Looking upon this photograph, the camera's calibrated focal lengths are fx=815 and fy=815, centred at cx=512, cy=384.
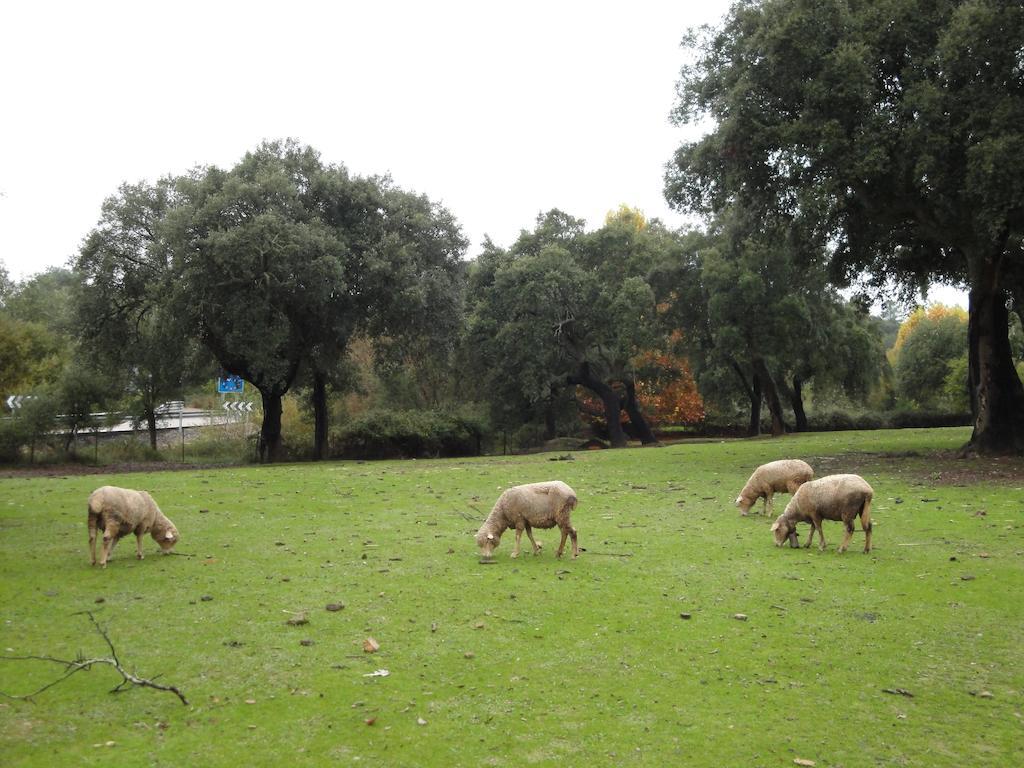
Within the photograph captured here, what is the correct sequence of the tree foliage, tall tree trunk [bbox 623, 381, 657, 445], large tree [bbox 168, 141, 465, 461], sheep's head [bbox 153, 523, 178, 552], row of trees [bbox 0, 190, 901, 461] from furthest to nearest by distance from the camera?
1. the tree foliage
2. tall tree trunk [bbox 623, 381, 657, 445]
3. row of trees [bbox 0, 190, 901, 461]
4. large tree [bbox 168, 141, 465, 461]
5. sheep's head [bbox 153, 523, 178, 552]

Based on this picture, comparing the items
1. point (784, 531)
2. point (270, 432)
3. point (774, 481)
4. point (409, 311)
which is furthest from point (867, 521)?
point (270, 432)

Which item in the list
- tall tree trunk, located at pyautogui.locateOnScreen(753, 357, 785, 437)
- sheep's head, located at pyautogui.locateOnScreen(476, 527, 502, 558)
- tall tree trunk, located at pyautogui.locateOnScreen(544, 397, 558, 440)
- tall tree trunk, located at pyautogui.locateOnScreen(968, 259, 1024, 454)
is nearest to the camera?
sheep's head, located at pyautogui.locateOnScreen(476, 527, 502, 558)

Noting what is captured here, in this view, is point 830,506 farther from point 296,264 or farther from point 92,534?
point 296,264

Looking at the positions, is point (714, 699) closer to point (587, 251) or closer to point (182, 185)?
point (182, 185)

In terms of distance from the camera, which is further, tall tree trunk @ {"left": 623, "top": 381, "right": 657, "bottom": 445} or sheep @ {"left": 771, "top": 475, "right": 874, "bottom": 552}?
tall tree trunk @ {"left": 623, "top": 381, "right": 657, "bottom": 445}

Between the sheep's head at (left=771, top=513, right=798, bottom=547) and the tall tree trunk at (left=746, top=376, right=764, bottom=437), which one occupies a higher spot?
the tall tree trunk at (left=746, top=376, right=764, bottom=437)

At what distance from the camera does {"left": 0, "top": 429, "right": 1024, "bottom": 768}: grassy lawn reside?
6.46 meters

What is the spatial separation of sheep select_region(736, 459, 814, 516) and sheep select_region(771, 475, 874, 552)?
241cm

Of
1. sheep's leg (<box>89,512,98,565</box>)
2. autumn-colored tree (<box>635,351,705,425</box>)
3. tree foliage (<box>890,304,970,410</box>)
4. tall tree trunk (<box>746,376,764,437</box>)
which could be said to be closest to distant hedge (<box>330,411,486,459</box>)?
autumn-colored tree (<box>635,351,705,425</box>)

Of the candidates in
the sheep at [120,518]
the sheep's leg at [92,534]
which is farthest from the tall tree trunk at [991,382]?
the sheep's leg at [92,534]

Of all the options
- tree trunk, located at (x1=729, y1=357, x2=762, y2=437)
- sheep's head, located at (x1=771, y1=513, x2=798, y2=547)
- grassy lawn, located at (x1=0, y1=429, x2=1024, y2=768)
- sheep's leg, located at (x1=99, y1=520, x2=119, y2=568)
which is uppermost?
tree trunk, located at (x1=729, y1=357, x2=762, y2=437)

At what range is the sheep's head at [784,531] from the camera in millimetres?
13070

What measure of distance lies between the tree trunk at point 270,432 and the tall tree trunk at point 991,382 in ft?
91.0

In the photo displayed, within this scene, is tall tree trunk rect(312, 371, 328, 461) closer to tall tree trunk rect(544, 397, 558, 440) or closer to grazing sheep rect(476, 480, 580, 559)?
tall tree trunk rect(544, 397, 558, 440)
